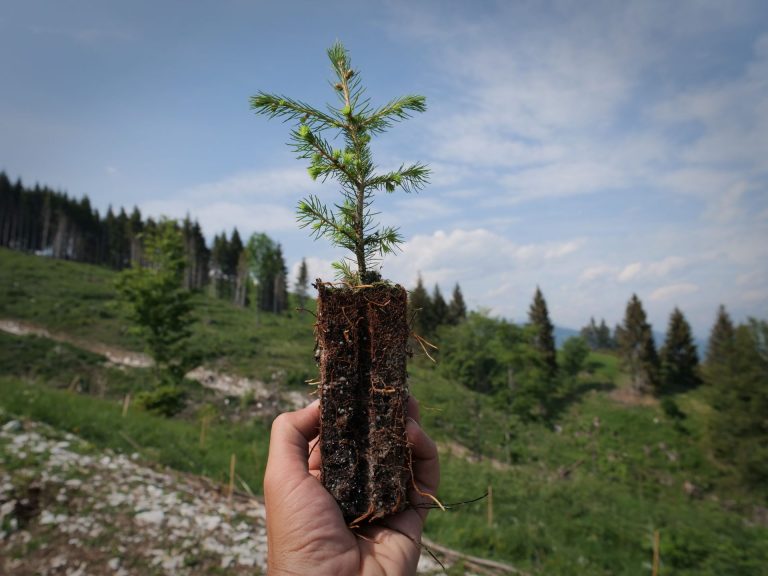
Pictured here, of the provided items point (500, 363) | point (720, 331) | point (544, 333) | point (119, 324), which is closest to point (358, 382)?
point (500, 363)

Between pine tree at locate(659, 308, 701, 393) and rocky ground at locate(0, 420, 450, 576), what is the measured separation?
173ft

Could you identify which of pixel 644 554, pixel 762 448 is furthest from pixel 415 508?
pixel 762 448

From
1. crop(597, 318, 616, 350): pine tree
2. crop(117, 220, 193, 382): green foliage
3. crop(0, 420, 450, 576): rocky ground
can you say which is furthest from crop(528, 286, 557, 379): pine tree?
crop(597, 318, 616, 350): pine tree

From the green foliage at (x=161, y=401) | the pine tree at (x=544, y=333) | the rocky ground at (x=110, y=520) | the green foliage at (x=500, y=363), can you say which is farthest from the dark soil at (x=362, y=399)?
the pine tree at (x=544, y=333)

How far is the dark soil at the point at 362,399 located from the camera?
9.03 feet

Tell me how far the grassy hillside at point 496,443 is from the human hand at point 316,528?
8.24 meters

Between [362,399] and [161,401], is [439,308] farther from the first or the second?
[362,399]

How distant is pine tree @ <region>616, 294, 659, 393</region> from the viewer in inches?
1769

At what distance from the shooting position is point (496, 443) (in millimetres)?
28125

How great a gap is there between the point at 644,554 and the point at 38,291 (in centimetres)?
5030

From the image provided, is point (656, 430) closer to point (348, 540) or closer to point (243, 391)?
point (243, 391)

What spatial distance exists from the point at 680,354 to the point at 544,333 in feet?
52.7

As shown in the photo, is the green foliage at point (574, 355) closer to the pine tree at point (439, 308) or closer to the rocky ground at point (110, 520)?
the pine tree at point (439, 308)

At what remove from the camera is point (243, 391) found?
81.8 ft
